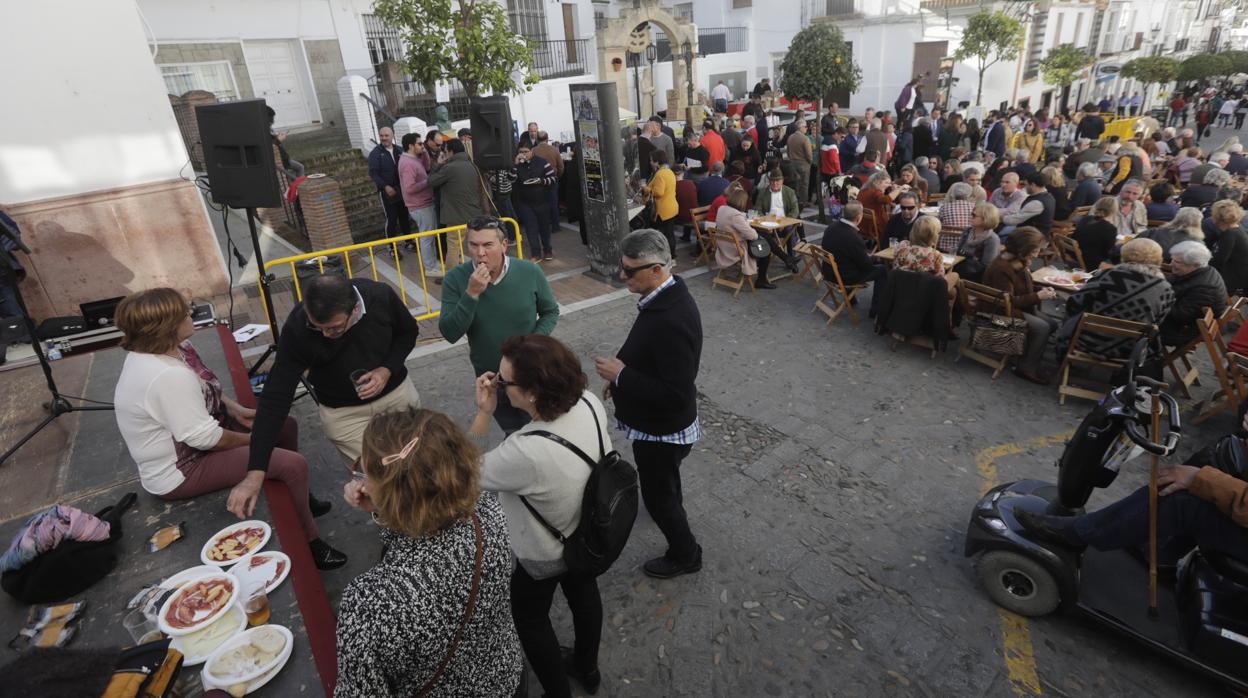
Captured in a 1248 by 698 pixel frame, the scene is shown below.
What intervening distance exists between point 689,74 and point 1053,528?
79.7 feet

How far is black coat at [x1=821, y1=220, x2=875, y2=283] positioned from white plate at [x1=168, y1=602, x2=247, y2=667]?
6.52 meters

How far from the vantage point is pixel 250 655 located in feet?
8.01

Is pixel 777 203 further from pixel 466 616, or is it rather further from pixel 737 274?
pixel 466 616

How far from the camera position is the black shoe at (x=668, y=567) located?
12.8 feet

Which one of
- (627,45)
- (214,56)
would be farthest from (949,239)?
(627,45)

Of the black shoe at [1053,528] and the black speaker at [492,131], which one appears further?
the black speaker at [492,131]

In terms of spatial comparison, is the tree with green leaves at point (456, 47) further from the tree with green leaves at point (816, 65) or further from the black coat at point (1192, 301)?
the tree with green leaves at point (816, 65)

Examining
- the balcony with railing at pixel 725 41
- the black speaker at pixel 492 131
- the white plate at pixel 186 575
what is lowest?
the white plate at pixel 186 575

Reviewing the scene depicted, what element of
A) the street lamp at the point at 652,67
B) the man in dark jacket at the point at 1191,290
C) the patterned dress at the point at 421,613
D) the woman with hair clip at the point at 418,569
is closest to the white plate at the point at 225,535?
the woman with hair clip at the point at 418,569

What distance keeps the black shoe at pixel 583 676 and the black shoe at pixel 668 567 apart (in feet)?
2.46

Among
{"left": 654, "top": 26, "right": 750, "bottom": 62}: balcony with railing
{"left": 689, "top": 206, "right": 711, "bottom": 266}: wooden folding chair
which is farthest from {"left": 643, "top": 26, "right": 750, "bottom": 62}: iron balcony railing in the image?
{"left": 689, "top": 206, "right": 711, "bottom": 266}: wooden folding chair

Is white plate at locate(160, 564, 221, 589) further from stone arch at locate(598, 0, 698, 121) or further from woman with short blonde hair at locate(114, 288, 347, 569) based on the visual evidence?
stone arch at locate(598, 0, 698, 121)

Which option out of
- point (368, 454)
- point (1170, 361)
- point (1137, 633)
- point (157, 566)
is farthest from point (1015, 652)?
point (157, 566)

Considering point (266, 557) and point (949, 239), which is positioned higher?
point (266, 557)
